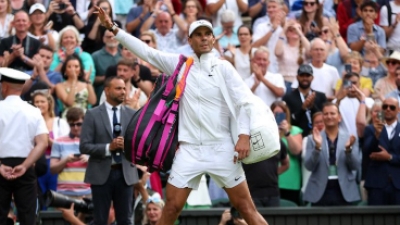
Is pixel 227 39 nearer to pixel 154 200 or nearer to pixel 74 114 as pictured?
pixel 74 114

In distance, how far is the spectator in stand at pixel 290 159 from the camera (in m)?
14.4

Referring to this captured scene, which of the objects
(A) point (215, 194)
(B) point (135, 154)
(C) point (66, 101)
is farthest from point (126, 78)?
(B) point (135, 154)

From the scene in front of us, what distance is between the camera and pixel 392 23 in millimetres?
18281

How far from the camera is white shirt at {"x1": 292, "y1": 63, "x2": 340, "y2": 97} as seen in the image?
53.3 feet

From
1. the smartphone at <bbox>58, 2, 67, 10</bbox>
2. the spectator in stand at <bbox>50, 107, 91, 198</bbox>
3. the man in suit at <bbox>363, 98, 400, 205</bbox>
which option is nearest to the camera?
the spectator in stand at <bbox>50, 107, 91, 198</bbox>

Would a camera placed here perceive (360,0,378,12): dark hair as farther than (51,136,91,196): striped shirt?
Yes

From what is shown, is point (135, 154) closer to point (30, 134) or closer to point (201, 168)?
point (201, 168)

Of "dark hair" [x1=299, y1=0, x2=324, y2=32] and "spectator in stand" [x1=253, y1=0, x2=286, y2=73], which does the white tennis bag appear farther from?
"dark hair" [x1=299, y1=0, x2=324, y2=32]

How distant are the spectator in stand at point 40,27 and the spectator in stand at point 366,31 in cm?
483

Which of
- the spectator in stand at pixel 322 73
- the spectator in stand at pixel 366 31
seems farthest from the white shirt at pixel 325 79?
the spectator in stand at pixel 366 31

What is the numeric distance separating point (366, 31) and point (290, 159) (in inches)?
163

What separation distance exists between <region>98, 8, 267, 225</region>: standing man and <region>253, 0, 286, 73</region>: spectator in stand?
7.10m

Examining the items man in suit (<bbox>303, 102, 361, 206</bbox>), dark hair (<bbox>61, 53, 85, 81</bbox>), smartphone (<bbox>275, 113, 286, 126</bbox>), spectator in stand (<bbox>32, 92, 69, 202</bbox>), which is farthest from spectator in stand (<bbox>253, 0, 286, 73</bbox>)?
spectator in stand (<bbox>32, 92, 69, 202</bbox>)

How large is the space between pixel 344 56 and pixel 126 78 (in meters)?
3.77
